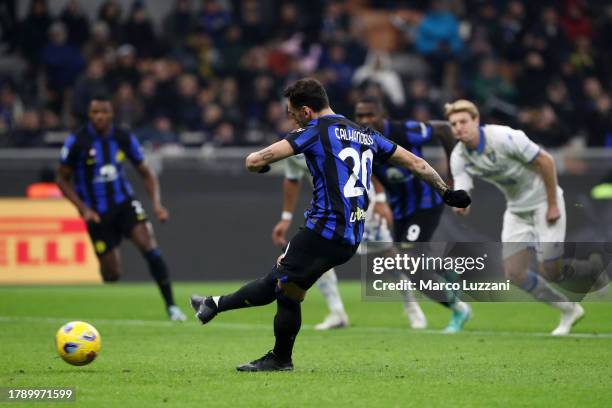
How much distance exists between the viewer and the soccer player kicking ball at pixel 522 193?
11031mm

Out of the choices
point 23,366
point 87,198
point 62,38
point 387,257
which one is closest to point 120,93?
point 62,38

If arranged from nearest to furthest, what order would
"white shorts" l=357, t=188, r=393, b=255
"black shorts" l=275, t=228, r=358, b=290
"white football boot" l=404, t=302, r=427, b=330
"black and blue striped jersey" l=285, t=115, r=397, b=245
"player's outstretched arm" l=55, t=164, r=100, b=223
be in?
"black and blue striped jersey" l=285, t=115, r=397, b=245
"black shorts" l=275, t=228, r=358, b=290
"white football boot" l=404, t=302, r=427, b=330
"white shorts" l=357, t=188, r=393, b=255
"player's outstretched arm" l=55, t=164, r=100, b=223

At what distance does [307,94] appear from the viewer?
8180mm

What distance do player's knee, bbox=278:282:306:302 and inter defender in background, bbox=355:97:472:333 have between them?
12.4 feet

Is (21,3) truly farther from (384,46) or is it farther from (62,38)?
(384,46)

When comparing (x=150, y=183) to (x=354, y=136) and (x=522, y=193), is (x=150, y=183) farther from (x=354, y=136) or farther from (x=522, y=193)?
(x=354, y=136)

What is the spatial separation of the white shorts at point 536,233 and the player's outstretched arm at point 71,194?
445cm

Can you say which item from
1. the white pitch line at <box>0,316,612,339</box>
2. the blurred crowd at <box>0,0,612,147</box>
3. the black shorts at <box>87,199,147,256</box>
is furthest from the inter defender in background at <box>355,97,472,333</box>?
the blurred crowd at <box>0,0,612,147</box>

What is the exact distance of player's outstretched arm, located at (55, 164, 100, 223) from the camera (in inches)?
522

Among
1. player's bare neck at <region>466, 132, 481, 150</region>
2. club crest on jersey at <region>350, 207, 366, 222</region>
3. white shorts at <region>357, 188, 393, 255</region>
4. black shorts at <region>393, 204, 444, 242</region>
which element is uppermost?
club crest on jersey at <region>350, 207, 366, 222</region>

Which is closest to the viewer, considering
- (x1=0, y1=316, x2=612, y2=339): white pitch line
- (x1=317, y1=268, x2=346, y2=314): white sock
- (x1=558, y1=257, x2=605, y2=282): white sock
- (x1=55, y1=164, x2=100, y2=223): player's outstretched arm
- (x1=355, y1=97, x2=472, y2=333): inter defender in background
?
(x1=0, y1=316, x2=612, y2=339): white pitch line

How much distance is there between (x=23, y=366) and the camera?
8.82 metres

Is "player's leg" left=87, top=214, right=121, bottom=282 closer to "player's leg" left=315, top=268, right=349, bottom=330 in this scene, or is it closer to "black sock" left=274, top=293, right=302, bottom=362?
"player's leg" left=315, top=268, right=349, bottom=330

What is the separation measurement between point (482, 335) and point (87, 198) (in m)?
4.82
